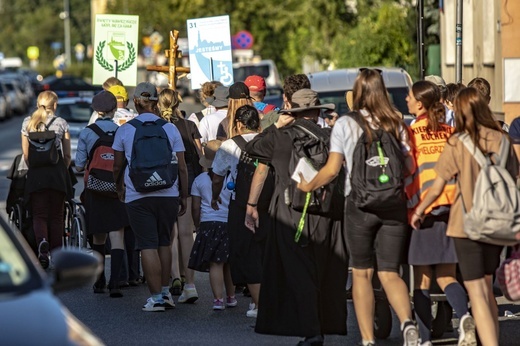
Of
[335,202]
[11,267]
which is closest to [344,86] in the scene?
[335,202]

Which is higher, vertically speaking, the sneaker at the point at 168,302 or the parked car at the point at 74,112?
the parked car at the point at 74,112

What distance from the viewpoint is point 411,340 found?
26.9ft

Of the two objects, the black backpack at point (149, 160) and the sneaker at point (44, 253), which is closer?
the black backpack at point (149, 160)

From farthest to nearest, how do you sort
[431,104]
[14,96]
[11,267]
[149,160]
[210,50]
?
[14,96] → [210,50] → [149,160] → [431,104] → [11,267]

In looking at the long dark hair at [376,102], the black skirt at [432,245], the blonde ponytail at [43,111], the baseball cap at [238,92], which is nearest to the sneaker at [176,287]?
the baseball cap at [238,92]

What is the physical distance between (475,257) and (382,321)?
1393 millimetres

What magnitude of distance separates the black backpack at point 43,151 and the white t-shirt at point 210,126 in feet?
4.74

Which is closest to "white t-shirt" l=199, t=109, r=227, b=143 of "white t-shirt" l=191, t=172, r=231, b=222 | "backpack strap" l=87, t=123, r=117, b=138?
"backpack strap" l=87, t=123, r=117, b=138

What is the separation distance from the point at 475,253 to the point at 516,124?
1.63 metres

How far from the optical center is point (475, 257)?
805 centimetres

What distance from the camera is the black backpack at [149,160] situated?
1057cm

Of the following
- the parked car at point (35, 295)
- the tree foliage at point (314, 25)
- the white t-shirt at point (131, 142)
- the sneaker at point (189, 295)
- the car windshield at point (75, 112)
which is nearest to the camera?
the parked car at point (35, 295)

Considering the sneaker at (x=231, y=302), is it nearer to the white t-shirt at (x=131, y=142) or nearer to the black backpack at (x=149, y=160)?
the white t-shirt at (x=131, y=142)

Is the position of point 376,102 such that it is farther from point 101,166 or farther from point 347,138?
point 101,166
